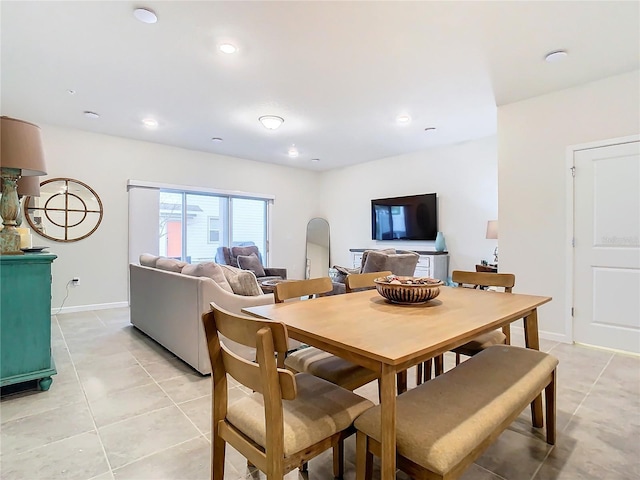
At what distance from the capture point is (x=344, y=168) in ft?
23.5

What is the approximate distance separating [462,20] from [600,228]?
235 cm

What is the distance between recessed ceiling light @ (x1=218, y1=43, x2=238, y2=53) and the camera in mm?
2611

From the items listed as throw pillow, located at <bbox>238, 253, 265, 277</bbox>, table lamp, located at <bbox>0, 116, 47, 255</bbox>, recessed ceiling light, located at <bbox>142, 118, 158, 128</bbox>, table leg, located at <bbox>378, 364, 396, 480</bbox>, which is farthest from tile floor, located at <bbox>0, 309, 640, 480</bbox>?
recessed ceiling light, located at <bbox>142, 118, 158, 128</bbox>

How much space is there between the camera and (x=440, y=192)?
5.60m

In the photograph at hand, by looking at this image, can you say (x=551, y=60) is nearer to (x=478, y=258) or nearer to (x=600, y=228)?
(x=600, y=228)

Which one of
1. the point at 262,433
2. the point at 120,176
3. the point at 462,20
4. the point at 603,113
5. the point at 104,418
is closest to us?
the point at 262,433

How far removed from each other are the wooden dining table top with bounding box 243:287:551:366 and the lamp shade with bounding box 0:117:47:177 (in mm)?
1999

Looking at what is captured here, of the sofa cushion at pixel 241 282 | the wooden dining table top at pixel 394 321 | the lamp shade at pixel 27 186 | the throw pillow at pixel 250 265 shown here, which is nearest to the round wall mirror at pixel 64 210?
the lamp shade at pixel 27 186

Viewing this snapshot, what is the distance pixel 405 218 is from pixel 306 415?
5.16 meters

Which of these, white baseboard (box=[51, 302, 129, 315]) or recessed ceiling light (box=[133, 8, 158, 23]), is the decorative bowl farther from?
white baseboard (box=[51, 302, 129, 315])

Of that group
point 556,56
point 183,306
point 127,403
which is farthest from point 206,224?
point 556,56

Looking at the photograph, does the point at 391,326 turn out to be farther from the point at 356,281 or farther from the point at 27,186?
the point at 27,186

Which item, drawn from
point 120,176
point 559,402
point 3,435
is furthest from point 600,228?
point 120,176

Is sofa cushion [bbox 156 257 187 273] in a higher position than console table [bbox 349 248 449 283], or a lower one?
higher
